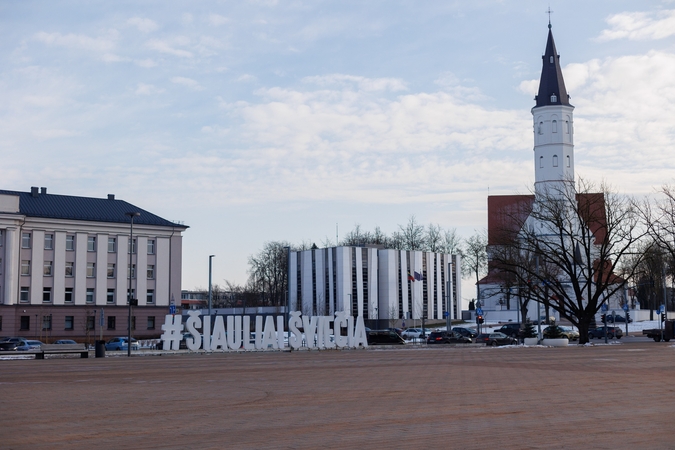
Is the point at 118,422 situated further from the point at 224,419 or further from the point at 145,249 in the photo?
the point at 145,249

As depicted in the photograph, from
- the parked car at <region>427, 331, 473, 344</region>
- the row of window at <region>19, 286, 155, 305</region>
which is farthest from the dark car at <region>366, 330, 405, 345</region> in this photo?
the row of window at <region>19, 286, 155, 305</region>

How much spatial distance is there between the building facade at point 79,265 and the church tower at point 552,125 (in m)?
47.4

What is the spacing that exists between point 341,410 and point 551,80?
9271 centimetres

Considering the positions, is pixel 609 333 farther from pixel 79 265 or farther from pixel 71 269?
pixel 71 269

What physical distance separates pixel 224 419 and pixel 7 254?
67362mm

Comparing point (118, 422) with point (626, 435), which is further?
point (118, 422)

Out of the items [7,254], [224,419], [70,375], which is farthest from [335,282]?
[224,419]

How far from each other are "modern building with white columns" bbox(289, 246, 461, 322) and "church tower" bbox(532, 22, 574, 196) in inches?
702

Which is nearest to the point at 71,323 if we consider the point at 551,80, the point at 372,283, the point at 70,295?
the point at 70,295

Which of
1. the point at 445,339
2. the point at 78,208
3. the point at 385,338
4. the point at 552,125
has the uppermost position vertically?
the point at 552,125

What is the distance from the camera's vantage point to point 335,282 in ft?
344

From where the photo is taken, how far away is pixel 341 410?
14.2 metres

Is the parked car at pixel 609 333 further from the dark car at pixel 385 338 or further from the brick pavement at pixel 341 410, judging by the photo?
the brick pavement at pixel 341 410

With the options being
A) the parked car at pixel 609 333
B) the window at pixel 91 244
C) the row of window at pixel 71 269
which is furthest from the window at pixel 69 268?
the parked car at pixel 609 333
